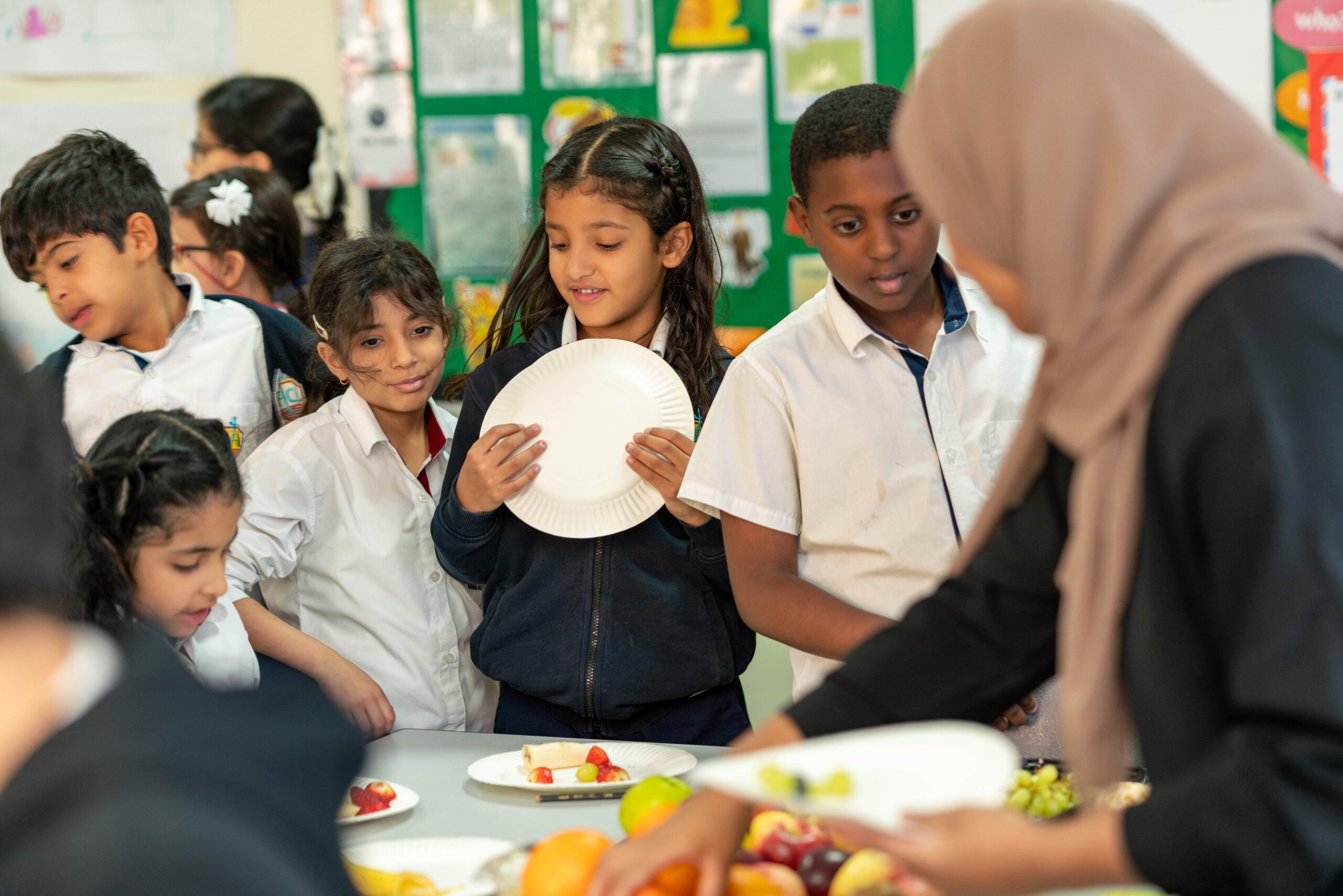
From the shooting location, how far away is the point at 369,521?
206cm

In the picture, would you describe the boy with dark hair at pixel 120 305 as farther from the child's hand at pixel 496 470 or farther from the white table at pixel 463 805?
the white table at pixel 463 805

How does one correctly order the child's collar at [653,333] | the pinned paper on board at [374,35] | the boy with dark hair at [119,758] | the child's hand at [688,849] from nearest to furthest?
the boy with dark hair at [119,758]
the child's hand at [688,849]
the child's collar at [653,333]
the pinned paper on board at [374,35]

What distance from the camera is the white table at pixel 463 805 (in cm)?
141

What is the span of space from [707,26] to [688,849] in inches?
93.1

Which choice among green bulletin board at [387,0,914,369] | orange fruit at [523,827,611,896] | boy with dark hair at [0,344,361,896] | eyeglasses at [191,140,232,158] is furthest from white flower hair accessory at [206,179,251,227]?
boy with dark hair at [0,344,361,896]

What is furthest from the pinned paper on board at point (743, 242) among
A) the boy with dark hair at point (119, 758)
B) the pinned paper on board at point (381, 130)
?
the boy with dark hair at point (119, 758)

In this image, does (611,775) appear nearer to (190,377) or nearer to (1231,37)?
(190,377)

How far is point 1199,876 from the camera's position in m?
0.73

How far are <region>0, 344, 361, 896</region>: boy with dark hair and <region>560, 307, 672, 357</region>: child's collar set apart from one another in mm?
1393

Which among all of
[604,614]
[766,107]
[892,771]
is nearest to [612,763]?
[604,614]

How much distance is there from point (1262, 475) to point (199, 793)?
580 mm

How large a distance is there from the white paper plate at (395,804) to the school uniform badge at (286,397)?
37.1 inches

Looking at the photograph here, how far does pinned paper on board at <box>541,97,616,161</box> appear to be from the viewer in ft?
10.1

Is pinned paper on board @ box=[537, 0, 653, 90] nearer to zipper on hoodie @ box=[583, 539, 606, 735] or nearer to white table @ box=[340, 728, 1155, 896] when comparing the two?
zipper on hoodie @ box=[583, 539, 606, 735]
